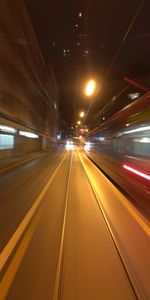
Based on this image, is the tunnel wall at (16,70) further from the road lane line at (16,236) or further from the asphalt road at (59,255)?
the asphalt road at (59,255)

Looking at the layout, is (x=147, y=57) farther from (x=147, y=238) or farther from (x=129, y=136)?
(x=147, y=238)

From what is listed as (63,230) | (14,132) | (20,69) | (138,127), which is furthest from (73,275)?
(20,69)

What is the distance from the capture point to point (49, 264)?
153 inches

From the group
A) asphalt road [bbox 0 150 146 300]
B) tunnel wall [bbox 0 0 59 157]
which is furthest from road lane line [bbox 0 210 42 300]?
tunnel wall [bbox 0 0 59 157]

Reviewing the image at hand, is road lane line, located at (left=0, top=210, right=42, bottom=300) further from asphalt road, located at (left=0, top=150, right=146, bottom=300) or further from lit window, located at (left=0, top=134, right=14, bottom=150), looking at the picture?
lit window, located at (left=0, top=134, right=14, bottom=150)

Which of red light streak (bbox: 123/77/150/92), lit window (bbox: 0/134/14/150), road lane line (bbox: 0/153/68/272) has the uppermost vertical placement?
red light streak (bbox: 123/77/150/92)

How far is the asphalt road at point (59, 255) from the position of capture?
3.16m

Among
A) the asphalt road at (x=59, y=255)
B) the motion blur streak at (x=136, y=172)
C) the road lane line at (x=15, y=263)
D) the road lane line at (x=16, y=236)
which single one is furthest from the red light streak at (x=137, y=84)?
the road lane line at (x=15, y=263)

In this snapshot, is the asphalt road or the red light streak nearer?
the asphalt road

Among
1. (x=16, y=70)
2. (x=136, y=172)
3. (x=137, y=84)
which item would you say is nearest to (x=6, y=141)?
(x=16, y=70)

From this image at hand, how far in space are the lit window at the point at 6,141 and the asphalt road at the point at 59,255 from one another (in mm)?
13037

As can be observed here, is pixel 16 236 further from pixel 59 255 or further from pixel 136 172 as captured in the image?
pixel 136 172

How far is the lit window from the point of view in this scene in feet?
66.3

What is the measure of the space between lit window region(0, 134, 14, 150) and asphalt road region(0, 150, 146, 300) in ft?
42.8
